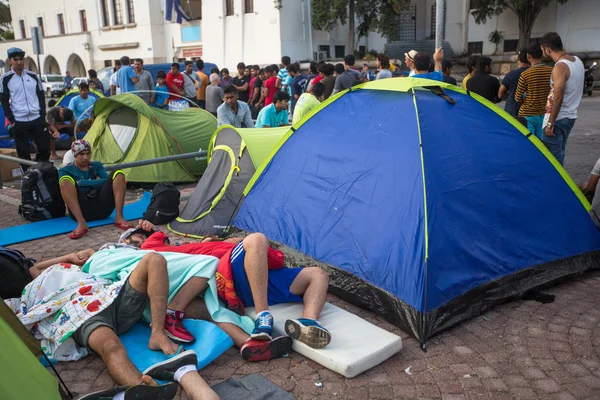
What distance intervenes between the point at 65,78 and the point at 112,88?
18.9m

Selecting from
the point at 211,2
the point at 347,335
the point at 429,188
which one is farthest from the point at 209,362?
the point at 211,2

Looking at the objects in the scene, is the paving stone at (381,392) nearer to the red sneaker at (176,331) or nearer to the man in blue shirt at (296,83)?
the red sneaker at (176,331)

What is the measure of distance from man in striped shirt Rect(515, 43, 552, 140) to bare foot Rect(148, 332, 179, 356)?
449 cm

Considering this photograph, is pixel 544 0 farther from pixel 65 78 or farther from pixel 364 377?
pixel 65 78

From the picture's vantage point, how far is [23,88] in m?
7.69

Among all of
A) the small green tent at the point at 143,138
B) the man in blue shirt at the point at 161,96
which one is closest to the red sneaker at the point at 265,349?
the small green tent at the point at 143,138

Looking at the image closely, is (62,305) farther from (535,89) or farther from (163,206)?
(535,89)

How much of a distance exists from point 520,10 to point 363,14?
660 centimetres

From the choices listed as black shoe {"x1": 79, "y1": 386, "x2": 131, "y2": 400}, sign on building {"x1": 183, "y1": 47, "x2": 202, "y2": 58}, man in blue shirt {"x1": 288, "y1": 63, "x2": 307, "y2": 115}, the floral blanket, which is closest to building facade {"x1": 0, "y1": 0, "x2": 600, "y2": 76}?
sign on building {"x1": 183, "y1": 47, "x2": 202, "y2": 58}

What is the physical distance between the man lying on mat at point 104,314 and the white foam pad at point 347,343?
692mm

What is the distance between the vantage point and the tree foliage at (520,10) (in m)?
21.0

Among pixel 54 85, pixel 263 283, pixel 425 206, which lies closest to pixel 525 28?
pixel 425 206

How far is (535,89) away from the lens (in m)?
5.84

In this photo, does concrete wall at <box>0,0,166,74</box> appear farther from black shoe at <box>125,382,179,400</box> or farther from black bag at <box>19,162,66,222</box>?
black shoe at <box>125,382,179,400</box>
